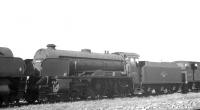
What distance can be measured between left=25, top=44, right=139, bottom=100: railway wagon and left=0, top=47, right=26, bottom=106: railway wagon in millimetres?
1523

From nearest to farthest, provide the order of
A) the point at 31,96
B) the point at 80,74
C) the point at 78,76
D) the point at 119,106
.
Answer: the point at 119,106 → the point at 31,96 → the point at 78,76 → the point at 80,74

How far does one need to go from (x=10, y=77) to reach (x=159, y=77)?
47.7 feet

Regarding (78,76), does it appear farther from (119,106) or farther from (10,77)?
(119,106)

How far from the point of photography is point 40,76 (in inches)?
713

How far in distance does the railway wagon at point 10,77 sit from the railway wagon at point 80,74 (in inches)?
60.0

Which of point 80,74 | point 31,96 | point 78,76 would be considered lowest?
point 31,96

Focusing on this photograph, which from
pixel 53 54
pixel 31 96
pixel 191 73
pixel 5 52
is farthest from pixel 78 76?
pixel 191 73

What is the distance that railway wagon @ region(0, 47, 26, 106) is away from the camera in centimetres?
1562

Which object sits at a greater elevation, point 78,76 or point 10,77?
point 10,77

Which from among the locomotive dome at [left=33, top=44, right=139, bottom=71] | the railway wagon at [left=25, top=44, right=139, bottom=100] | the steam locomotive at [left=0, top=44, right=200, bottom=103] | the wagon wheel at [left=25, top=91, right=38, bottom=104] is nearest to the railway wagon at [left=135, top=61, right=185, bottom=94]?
the steam locomotive at [left=0, top=44, right=200, bottom=103]

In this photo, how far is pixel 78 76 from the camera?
19672mm

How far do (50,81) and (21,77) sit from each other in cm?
211

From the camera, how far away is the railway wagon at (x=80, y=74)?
59.8 feet

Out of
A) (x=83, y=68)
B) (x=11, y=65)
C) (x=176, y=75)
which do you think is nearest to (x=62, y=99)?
(x=83, y=68)
